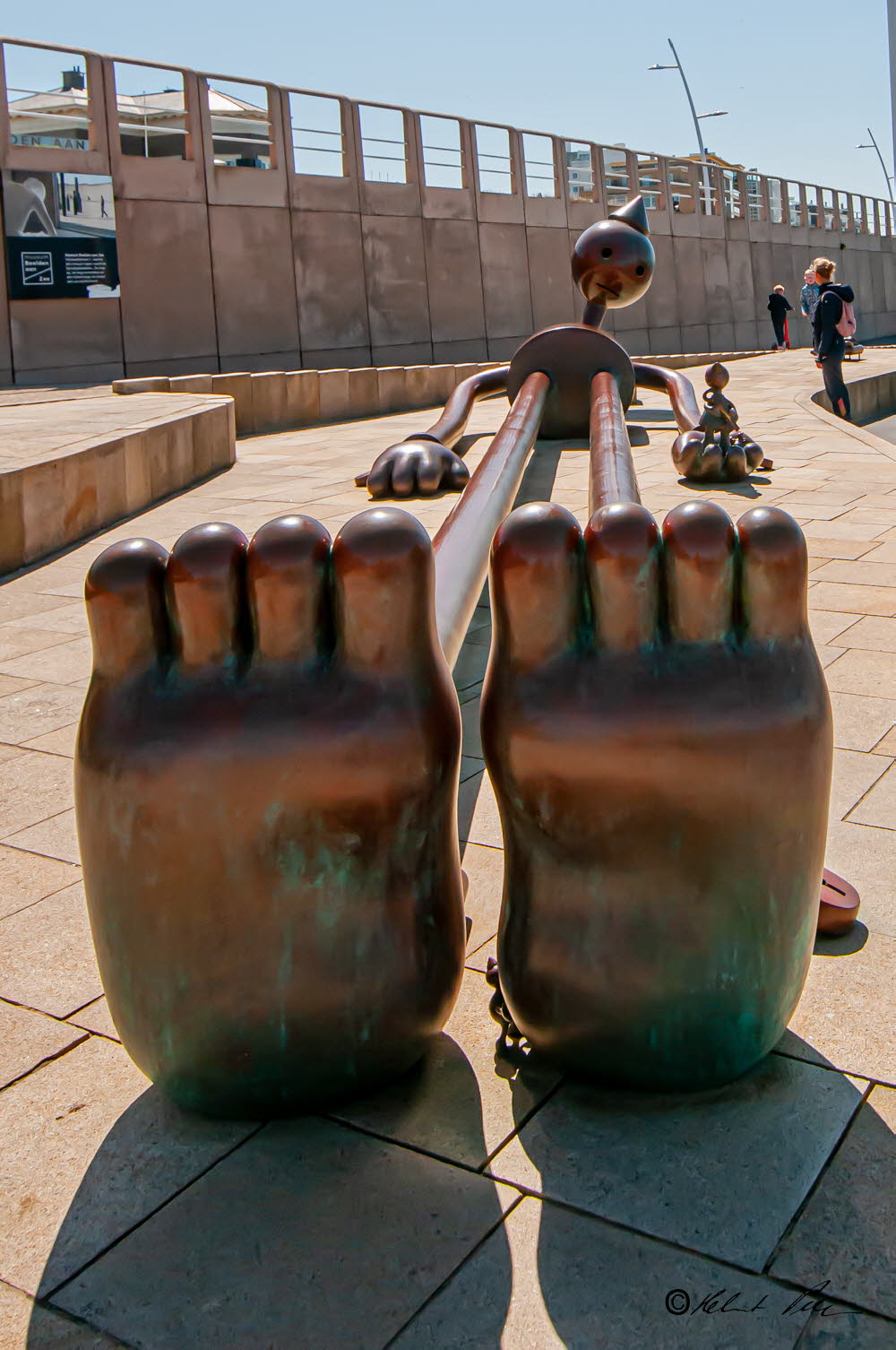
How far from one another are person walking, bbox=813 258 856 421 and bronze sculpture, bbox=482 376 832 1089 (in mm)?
11633

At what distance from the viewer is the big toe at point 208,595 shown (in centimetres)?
157

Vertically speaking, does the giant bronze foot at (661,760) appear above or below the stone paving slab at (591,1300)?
above

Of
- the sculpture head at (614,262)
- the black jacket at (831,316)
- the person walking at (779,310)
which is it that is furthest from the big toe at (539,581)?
the person walking at (779,310)

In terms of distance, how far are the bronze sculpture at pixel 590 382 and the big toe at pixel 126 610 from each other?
5.03 m

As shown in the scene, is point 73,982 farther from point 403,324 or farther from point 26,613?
point 403,324

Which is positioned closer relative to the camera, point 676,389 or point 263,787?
point 263,787

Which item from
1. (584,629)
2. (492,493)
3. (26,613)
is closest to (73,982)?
(584,629)

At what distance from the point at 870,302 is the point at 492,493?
1337 inches

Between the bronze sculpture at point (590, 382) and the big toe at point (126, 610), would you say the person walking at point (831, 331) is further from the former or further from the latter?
the big toe at point (126, 610)

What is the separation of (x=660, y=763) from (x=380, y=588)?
1.35 ft

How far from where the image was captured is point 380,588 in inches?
61.5

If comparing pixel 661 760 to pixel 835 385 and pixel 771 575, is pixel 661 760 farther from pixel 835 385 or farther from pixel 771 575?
pixel 835 385

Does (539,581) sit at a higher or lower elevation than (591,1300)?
higher

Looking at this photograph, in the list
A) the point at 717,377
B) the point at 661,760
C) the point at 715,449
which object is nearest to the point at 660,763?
the point at 661,760
